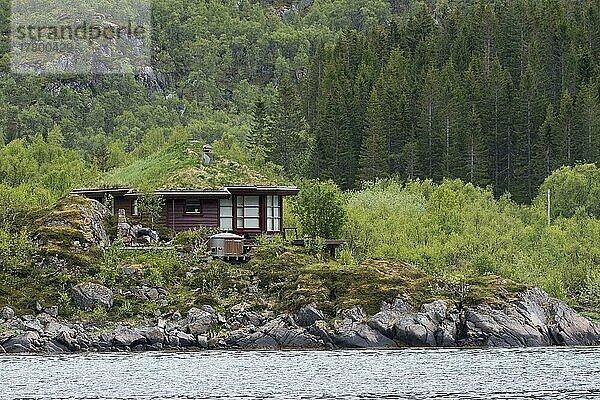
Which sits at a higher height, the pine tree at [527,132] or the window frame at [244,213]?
the pine tree at [527,132]

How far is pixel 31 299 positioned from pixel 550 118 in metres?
75.0

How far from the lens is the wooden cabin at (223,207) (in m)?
83.8

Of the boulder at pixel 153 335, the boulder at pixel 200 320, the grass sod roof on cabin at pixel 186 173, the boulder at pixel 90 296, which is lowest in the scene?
the boulder at pixel 153 335

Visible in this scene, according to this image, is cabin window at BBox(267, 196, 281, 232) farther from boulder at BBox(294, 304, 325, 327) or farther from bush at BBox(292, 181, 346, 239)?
boulder at BBox(294, 304, 325, 327)

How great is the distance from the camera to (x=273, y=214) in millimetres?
86500

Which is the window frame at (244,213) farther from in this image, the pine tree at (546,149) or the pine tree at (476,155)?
the pine tree at (546,149)

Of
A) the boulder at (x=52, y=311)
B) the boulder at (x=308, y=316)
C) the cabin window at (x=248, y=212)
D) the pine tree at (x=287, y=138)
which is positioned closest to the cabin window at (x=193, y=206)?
the cabin window at (x=248, y=212)

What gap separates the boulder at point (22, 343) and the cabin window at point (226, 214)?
2278 cm

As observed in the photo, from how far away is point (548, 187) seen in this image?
395 ft

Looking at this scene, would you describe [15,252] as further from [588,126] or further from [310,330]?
[588,126]

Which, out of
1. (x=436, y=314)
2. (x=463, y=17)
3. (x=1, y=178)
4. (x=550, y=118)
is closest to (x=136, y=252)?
(x=436, y=314)

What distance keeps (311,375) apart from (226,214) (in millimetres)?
32816

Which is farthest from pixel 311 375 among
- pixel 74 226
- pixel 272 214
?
pixel 272 214

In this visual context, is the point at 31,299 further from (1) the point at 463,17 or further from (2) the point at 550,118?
(1) the point at 463,17
